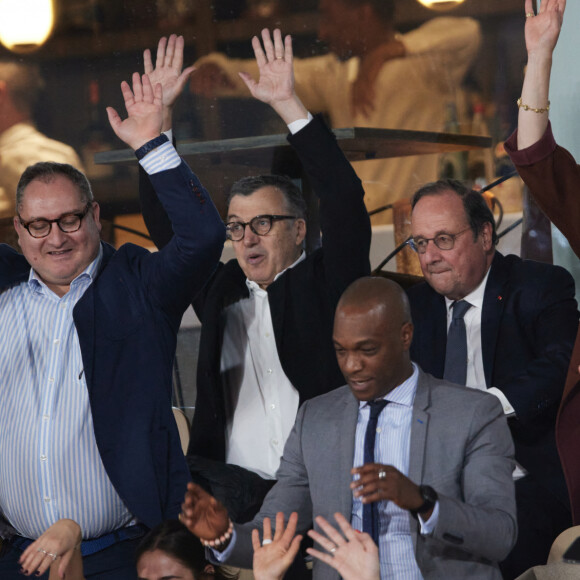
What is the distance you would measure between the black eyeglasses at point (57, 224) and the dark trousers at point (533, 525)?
1.36 m

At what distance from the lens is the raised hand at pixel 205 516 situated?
193 cm

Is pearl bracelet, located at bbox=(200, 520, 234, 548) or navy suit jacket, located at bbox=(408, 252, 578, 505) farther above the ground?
navy suit jacket, located at bbox=(408, 252, 578, 505)

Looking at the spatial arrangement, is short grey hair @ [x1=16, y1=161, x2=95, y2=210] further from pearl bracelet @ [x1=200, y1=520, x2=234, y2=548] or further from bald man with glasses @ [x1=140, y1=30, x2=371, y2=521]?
pearl bracelet @ [x1=200, y1=520, x2=234, y2=548]

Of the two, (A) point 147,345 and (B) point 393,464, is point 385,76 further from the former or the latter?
(B) point 393,464

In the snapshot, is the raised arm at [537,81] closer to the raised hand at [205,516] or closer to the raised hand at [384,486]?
the raised hand at [384,486]

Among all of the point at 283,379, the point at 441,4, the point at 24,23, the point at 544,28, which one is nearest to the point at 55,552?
the point at 283,379

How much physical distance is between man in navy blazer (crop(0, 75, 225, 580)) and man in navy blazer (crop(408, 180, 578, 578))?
28.3 inches

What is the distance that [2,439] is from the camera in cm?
241

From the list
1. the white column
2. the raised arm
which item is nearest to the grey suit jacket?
the raised arm

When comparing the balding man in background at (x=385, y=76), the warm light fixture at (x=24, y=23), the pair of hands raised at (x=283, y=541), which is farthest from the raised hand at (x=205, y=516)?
the warm light fixture at (x=24, y=23)

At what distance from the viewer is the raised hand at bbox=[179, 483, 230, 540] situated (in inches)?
75.9

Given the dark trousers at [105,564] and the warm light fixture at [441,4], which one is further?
the warm light fixture at [441,4]

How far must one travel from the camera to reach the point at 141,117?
2436 mm

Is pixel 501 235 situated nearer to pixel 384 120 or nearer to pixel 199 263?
pixel 384 120
